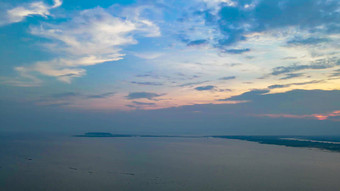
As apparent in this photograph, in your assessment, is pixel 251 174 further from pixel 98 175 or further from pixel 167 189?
pixel 98 175

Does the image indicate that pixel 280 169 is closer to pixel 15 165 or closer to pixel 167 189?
pixel 167 189

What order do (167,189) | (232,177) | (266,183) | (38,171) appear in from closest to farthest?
1. (167,189)
2. (266,183)
3. (232,177)
4. (38,171)

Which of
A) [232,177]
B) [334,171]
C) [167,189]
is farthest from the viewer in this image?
[334,171]

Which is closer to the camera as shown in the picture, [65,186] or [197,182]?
[65,186]

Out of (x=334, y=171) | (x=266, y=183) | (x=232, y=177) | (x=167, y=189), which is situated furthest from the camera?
(x=334, y=171)

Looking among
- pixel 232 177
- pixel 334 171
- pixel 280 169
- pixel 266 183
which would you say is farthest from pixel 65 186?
pixel 334 171

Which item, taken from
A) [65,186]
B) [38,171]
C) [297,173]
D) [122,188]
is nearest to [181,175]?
[122,188]

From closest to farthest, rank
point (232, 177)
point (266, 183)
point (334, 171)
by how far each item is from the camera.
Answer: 1. point (266, 183)
2. point (232, 177)
3. point (334, 171)

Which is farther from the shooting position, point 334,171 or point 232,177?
point 334,171
